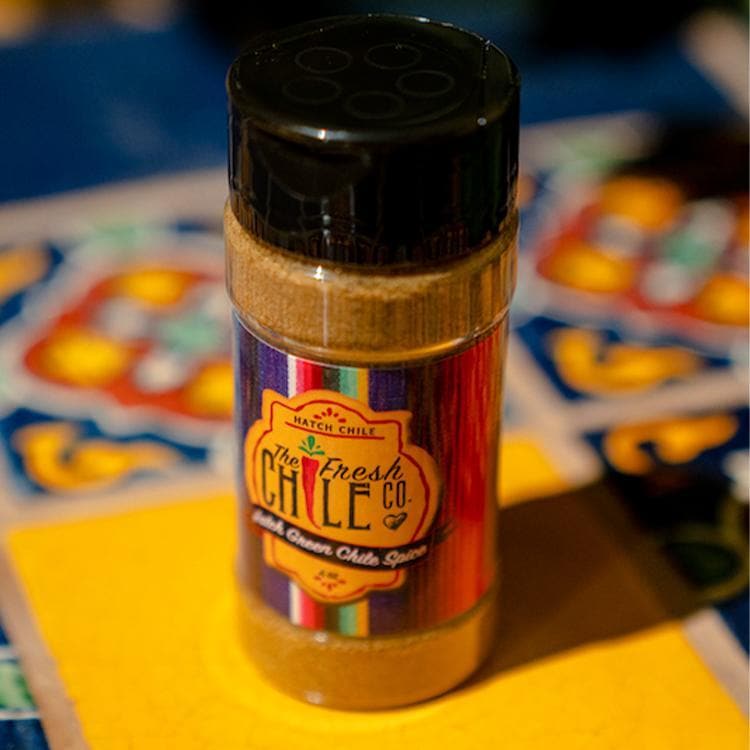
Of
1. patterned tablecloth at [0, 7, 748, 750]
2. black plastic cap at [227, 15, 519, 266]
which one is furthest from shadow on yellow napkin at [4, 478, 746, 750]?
black plastic cap at [227, 15, 519, 266]

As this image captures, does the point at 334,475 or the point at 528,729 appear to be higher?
the point at 334,475

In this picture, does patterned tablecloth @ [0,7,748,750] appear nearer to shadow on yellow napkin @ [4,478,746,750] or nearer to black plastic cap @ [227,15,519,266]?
shadow on yellow napkin @ [4,478,746,750]

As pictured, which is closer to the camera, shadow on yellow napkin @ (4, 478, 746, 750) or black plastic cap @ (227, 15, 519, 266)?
black plastic cap @ (227, 15, 519, 266)

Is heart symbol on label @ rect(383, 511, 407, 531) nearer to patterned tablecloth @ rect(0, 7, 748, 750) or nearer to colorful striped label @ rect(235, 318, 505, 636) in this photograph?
colorful striped label @ rect(235, 318, 505, 636)

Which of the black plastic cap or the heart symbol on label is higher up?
the black plastic cap

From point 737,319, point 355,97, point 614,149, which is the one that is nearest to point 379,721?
point 355,97

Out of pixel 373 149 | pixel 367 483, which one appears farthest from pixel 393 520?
pixel 373 149

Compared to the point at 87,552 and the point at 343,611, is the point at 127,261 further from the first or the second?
the point at 343,611

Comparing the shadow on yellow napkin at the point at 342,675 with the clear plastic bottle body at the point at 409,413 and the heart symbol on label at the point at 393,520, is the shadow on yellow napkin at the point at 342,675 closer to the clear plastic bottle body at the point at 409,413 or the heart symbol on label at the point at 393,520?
the clear plastic bottle body at the point at 409,413

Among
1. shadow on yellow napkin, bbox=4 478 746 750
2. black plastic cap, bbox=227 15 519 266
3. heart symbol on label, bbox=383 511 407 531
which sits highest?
black plastic cap, bbox=227 15 519 266
